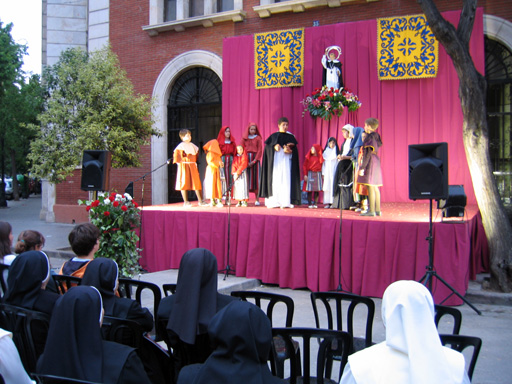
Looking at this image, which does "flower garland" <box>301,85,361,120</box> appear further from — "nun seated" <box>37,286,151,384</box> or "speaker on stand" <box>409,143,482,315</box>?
"nun seated" <box>37,286,151,384</box>

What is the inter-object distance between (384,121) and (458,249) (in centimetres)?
505

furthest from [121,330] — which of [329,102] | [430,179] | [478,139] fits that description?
[329,102]

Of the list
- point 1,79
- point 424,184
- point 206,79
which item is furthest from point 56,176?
point 1,79

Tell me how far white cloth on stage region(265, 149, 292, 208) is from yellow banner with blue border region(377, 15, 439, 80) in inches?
126

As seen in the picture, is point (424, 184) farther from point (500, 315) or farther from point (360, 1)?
point (360, 1)

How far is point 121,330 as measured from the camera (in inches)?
125

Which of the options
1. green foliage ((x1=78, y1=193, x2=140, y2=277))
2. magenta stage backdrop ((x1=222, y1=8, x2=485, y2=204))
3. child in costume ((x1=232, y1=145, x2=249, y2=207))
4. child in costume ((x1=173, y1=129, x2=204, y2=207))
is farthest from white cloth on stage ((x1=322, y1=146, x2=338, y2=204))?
green foliage ((x1=78, y1=193, x2=140, y2=277))

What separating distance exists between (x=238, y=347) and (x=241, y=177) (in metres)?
8.64

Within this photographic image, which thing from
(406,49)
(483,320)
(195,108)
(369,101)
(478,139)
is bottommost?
(483,320)

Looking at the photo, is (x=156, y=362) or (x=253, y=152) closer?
(x=156, y=362)

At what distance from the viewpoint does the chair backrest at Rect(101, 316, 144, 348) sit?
314 cm

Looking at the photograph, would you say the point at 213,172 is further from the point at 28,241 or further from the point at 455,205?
the point at 28,241

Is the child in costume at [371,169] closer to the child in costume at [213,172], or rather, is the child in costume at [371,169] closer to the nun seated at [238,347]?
the child in costume at [213,172]

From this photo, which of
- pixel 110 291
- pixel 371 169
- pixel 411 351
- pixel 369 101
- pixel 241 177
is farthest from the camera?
pixel 369 101
